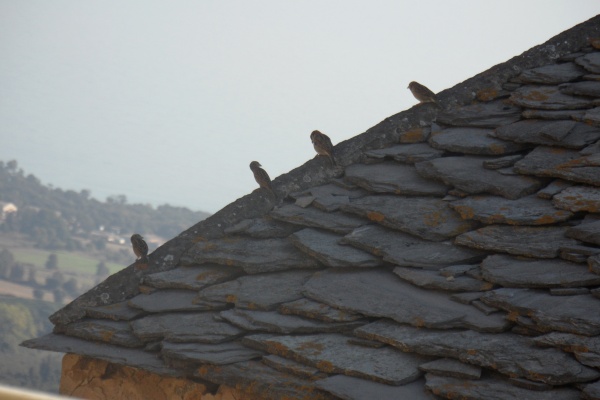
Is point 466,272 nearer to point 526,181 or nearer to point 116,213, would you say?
point 526,181

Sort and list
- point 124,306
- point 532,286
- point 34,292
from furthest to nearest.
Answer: point 34,292 → point 124,306 → point 532,286

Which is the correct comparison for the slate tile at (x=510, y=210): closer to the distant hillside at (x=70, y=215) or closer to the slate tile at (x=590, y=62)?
the slate tile at (x=590, y=62)

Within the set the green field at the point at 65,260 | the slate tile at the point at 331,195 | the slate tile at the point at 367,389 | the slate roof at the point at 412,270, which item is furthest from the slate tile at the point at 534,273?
the green field at the point at 65,260

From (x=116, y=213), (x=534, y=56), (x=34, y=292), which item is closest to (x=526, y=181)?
(x=534, y=56)

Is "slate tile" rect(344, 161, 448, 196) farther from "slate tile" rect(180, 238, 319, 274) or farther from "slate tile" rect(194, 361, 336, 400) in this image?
"slate tile" rect(194, 361, 336, 400)

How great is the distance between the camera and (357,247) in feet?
18.1

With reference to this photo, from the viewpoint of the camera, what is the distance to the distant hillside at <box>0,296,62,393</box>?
61.2 feet

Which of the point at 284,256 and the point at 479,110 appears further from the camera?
the point at 479,110

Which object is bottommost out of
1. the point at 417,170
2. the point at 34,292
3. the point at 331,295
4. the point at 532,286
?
the point at 532,286

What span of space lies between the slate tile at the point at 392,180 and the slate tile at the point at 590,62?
1.56 metres

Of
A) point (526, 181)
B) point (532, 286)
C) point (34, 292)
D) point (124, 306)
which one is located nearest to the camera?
point (532, 286)

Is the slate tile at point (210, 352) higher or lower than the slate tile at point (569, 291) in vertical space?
higher

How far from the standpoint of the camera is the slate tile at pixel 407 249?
5.15 metres

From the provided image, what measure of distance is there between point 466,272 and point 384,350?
0.70m
